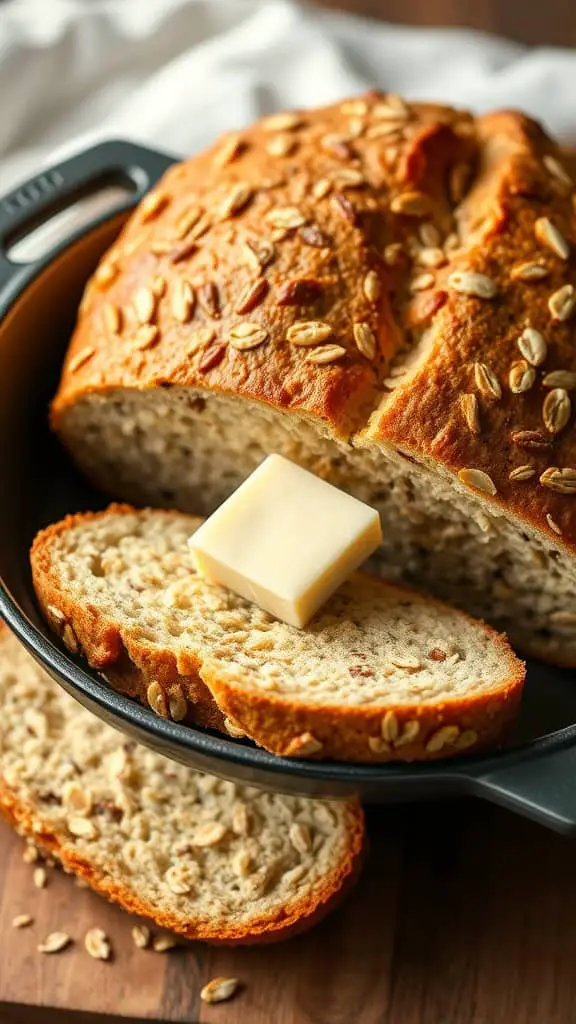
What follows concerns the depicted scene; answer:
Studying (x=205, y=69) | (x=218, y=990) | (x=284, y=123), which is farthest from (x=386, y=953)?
(x=205, y=69)

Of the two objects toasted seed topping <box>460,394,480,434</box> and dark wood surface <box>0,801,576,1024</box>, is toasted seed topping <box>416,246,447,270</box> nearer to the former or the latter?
toasted seed topping <box>460,394,480,434</box>

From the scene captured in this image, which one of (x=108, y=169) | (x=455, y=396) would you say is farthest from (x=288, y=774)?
(x=108, y=169)

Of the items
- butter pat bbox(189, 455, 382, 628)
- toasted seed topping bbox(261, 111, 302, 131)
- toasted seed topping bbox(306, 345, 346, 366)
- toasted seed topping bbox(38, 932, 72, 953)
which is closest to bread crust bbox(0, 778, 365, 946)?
toasted seed topping bbox(38, 932, 72, 953)

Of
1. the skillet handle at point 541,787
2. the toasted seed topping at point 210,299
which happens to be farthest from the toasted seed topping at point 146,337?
the skillet handle at point 541,787

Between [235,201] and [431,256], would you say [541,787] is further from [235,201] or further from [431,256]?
[235,201]

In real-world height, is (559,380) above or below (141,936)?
above

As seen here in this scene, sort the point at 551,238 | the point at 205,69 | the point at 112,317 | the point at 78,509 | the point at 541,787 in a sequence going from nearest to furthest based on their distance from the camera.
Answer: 1. the point at 541,787
2. the point at 551,238
3. the point at 112,317
4. the point at 78,509
5. the point at 205,69

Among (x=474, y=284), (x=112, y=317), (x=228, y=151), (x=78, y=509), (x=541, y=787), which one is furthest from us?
(x=78, y=509)
